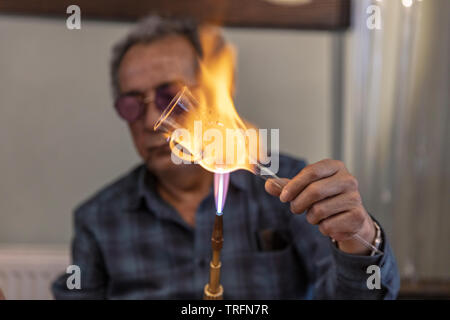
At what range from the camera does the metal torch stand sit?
1.55 feet

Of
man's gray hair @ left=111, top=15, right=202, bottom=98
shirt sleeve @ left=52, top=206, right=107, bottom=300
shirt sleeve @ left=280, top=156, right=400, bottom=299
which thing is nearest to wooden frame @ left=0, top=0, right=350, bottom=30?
man's gray hair @ left=111, top=15, right=202, bottom=98

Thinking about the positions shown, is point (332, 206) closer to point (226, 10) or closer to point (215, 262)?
point (215, 262)

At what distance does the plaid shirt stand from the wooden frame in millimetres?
539

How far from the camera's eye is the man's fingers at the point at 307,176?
0.51 meters

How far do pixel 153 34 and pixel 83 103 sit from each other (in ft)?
1.62

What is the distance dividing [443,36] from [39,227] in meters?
1.47

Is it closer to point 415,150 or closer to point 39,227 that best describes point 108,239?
point 39,227

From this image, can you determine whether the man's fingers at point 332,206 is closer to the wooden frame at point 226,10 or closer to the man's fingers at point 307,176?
the man's fingers at point 307,176

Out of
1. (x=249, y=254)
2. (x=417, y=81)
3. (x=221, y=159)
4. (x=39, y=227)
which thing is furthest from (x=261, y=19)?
(x=39, y=227)

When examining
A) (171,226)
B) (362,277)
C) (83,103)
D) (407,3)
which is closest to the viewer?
(362,277)

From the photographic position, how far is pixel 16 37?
4.30 ft

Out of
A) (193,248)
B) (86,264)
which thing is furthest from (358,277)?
(86,264)

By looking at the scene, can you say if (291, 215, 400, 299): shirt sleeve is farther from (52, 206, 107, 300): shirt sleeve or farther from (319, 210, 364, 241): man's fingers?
(52, 206, 107, 300): shirt sleeve

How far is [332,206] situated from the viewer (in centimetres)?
53
